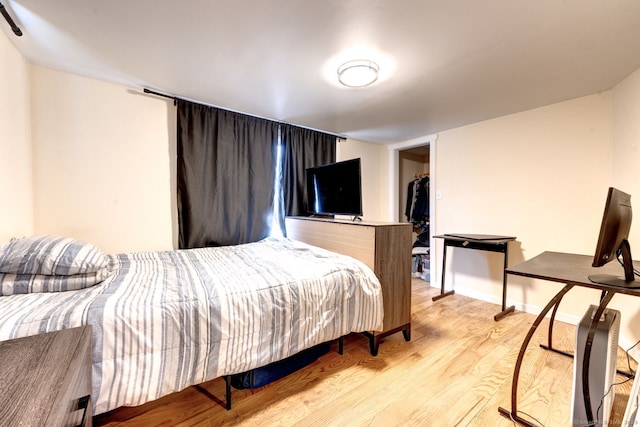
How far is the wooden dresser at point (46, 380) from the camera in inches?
21.1

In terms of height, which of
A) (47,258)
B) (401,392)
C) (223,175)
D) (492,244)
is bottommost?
(401,392)

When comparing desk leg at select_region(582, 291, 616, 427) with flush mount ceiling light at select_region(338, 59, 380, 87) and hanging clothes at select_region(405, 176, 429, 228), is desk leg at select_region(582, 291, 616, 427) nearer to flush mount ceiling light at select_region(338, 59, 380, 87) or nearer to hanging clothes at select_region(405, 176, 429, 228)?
flush mount ceiling light at select_region(338, 59, 380, 87)

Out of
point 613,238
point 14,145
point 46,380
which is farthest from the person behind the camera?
point 14,145

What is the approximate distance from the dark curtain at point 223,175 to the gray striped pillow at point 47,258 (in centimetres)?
113

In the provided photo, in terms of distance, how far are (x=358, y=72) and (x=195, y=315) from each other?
1815 millimetres

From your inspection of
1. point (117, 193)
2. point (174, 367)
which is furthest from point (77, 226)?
point (174, 367)

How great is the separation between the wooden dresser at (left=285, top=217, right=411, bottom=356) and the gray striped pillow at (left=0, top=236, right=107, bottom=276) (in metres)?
1.57

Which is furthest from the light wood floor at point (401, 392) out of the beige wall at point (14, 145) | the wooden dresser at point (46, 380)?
the beige wall at point (14, 145)

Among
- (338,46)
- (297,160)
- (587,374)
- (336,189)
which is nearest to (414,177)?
(297,160)

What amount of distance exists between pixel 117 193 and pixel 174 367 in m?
1.76

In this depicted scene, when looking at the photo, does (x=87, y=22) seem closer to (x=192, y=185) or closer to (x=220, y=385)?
(x=192, y=185)

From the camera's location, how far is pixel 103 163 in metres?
2.17

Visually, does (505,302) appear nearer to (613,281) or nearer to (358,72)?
(613,281)

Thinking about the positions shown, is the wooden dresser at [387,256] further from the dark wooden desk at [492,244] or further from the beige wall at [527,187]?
the beige wall at [527,187]
